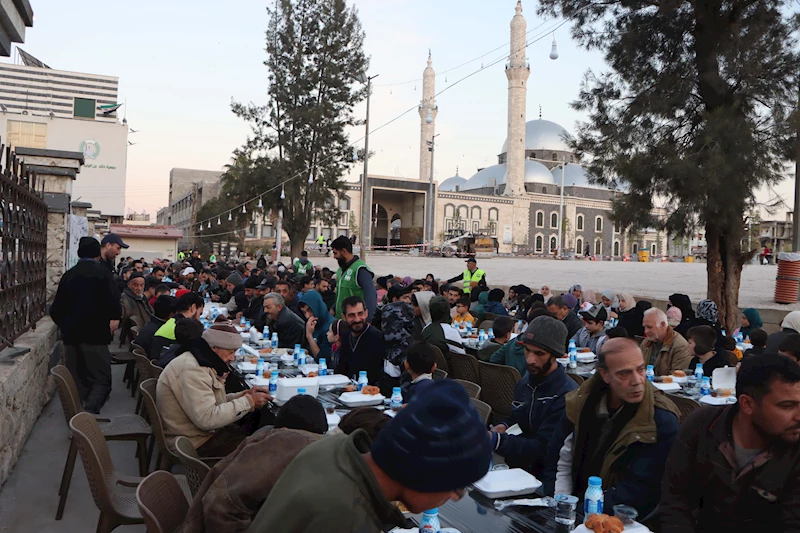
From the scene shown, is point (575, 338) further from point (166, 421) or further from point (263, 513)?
point (263, 513)

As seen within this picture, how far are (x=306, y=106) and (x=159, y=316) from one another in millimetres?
22377

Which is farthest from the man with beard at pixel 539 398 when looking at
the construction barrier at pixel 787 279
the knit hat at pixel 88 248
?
the construction barrier at pixel 787 279

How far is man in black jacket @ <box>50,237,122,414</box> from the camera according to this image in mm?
6422

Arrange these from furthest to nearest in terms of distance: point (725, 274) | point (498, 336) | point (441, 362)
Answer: point (725, 274)
point (498, 336)
point (441, 362)

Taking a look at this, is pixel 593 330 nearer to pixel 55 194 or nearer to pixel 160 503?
pixel 160 503

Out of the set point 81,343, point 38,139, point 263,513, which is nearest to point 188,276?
point 81,343

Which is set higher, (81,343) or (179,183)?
(179,183)

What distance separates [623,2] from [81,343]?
9.54 metres

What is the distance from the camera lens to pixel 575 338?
8.45 metres

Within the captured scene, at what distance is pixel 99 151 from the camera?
168 ft

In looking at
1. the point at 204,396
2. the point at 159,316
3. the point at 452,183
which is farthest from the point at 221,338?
the point at 452,183

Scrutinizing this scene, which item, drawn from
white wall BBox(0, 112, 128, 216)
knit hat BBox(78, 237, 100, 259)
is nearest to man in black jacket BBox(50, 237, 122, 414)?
knit hat BBox(78, 237, 100, 259)

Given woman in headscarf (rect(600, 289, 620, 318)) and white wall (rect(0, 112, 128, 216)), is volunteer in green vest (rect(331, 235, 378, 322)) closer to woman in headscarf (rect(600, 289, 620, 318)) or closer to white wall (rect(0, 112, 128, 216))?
woman in headscarf (rect(600, 289, 620, 318))

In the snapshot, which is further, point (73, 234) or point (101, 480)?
point (73, 234)
